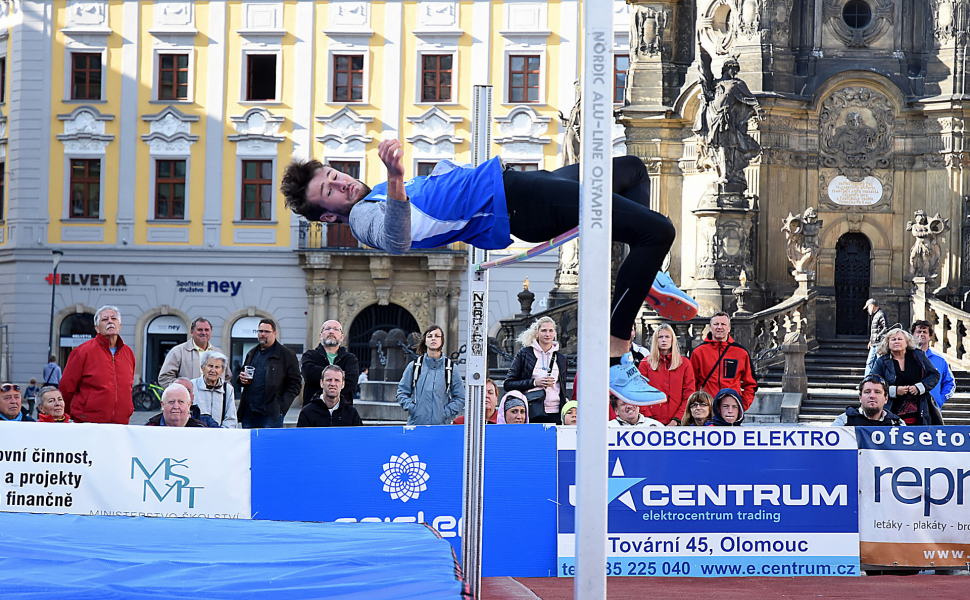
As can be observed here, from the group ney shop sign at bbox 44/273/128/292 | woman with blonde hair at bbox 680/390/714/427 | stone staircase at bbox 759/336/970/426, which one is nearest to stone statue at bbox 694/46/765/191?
stone staircase at bbox 759/336/970/426

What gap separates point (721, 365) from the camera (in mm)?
10758

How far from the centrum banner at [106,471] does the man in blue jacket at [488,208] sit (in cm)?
349

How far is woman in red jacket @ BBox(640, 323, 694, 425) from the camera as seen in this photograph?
9594 millimetres

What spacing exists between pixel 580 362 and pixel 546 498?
434cm

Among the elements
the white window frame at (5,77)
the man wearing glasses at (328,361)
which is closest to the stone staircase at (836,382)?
the man wearing glasses at (328,361)

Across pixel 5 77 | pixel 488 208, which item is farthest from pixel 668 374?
pixel 5 77

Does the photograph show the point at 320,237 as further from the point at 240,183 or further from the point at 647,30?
the point at 647,30

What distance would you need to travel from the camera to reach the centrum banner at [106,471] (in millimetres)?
8609

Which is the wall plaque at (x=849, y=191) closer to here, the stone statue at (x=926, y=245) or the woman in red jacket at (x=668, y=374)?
the stone statue at (x=926, y=245)

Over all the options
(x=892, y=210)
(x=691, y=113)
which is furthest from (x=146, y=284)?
(x=892, y=210)

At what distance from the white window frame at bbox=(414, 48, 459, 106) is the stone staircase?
22.1m

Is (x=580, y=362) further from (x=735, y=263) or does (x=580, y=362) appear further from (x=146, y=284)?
(x=146, y=284)

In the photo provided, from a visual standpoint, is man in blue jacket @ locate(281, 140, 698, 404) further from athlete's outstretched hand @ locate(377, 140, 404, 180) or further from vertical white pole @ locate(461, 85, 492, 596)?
vertical white pole @ locate(461, 85, 492, 596)

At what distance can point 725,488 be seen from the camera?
8.72 m
